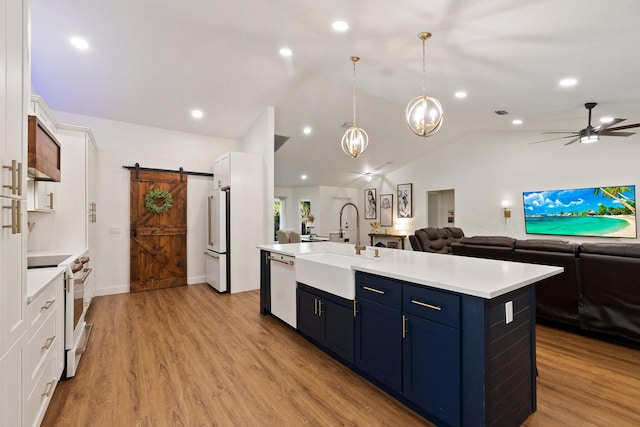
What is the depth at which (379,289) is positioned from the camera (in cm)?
219

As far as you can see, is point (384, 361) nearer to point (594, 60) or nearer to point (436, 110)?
point (436, 110)

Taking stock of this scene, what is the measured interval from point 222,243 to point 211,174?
5.38 ft

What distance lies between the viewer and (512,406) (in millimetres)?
1802

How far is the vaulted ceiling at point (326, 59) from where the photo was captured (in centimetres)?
278

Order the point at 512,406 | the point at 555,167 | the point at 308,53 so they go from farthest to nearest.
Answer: the point at 555,167 < the point at 308,53 < the point at 512,406

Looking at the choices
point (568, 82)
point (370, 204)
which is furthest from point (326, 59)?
point (370, 204)

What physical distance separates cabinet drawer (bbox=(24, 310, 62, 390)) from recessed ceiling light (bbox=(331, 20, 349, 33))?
11.6 ft

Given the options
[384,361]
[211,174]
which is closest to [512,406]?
[384,361]

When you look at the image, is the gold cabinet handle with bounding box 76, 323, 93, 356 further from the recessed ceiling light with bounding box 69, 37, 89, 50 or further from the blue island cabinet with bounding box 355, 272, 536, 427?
the recessed ceiling light with bounding box 69, 37, 89, 50

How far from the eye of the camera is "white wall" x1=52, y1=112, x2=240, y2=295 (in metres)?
4.99

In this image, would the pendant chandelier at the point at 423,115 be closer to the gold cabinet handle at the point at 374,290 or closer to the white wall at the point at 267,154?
the gold cabinet handle at the point at 374,290

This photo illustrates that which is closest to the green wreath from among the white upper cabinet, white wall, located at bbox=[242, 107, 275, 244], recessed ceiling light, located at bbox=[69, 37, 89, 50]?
white wall, located at bbox=[242, 107, 275, 244]

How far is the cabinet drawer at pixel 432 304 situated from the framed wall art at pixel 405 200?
7.68 m

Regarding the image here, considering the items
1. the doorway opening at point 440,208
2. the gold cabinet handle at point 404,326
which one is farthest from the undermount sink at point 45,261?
the doorway opening at point 440,208
